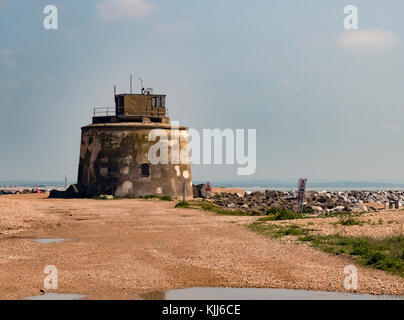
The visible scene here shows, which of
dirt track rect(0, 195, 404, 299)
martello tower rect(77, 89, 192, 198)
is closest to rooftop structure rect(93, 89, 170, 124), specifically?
martello tower rect(77, 89, 192, 198)

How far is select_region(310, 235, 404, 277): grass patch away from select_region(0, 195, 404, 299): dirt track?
356 millimetres

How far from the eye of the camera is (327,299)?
26.2 feet

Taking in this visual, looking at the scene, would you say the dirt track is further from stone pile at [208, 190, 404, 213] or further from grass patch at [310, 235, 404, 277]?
stone pile at [208, 190, 404, 213]

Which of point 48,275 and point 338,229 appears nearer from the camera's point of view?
point 48,275

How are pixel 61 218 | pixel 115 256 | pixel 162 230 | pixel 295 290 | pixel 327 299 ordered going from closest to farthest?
1. pixel 327 299
2. pixel 295 290
3. pixel 115 256
4. pixel 162 230
5. pixel 61 218

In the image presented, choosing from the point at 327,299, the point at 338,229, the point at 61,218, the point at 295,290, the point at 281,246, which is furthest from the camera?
the point at 61,218

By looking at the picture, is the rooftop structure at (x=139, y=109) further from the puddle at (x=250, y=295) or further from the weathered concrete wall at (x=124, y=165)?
the puddle at (x=250, y=295)

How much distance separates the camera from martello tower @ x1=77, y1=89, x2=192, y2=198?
36.9 metres

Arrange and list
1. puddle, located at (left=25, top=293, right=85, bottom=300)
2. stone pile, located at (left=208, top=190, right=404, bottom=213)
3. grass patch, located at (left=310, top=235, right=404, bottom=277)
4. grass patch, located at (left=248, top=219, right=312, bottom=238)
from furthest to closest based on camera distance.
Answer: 1. stone pile, located at (left=208, top=190, right=404, bottom=213)
2. grass patch, located at (left=248, top=219, right=312, bottom=238)
3. grass patch, located at (left=310, top=235, right=404, bottom=277)
4. puddle, located at (left=25, top=293, right=85, bottom=300)

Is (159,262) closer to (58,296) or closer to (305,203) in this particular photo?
(58,296)

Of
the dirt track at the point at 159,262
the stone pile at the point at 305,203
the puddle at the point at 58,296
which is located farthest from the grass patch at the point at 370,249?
the stone pile at the point at 305,203
